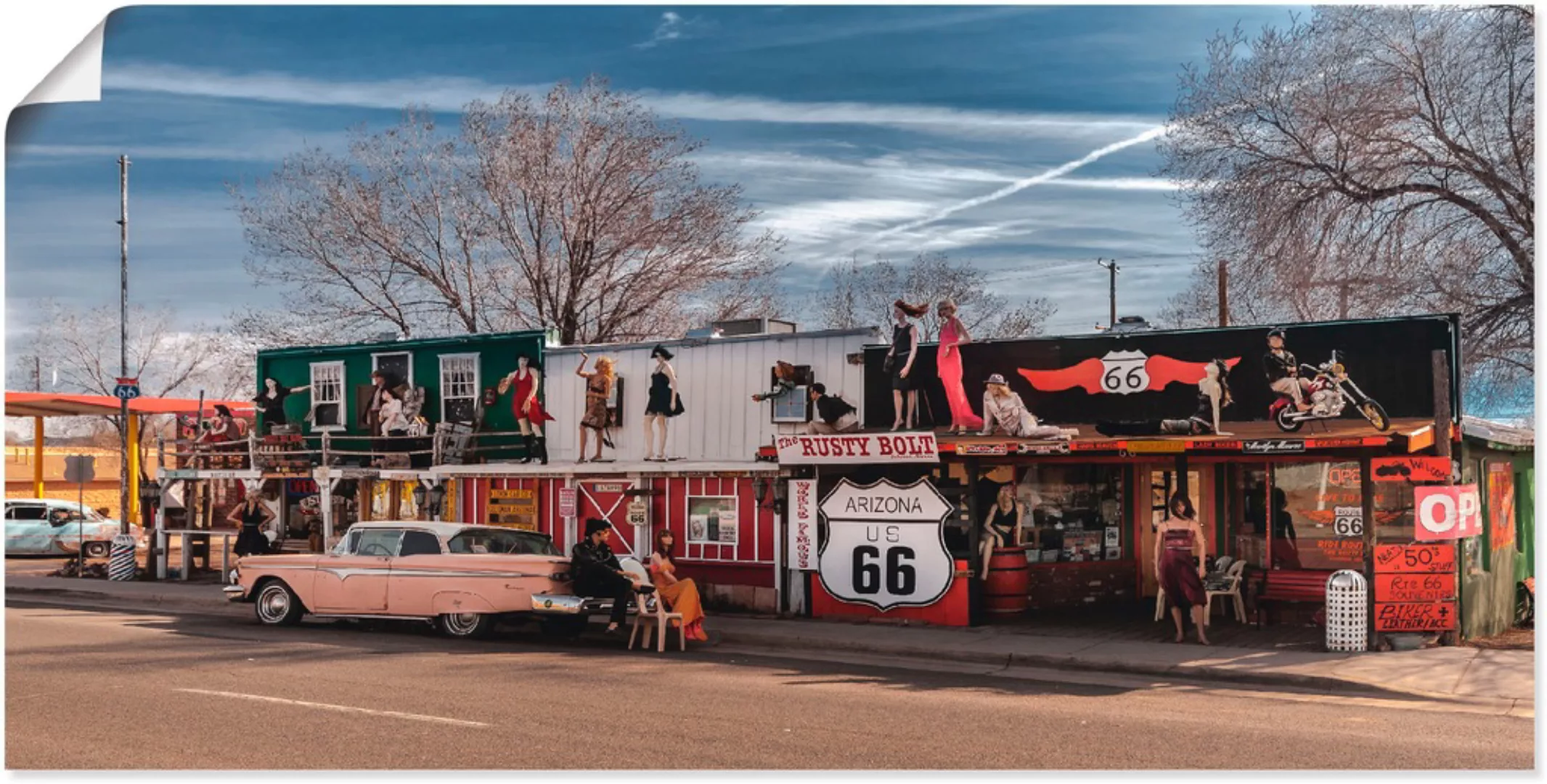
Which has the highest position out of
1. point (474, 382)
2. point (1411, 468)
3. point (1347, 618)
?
point (474, 382)

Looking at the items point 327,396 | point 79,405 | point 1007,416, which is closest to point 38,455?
point 79,405

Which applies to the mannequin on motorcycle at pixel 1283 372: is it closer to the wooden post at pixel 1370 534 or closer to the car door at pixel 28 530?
the wooden post at pixel 1370 534

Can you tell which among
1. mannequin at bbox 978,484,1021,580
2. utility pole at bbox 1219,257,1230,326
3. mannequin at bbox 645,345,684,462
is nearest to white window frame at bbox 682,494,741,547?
mannequin at bbox 645,345,684,462

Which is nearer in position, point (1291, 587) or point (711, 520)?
point (1291, 587)

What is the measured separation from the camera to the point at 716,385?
22.2 meters

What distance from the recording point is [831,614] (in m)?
19.9

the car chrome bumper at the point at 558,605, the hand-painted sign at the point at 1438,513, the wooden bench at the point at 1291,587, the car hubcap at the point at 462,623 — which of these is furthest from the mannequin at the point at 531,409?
the hand-painted sign at the point at 1438,513

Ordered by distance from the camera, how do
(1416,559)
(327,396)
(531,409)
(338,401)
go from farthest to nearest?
(327,396)
(338,401)
(531,409)
(1416,559)

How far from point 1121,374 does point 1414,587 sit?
4.32 metres

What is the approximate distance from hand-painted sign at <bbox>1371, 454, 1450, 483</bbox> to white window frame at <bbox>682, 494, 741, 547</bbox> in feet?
28.8

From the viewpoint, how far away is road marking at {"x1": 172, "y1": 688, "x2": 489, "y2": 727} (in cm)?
1120

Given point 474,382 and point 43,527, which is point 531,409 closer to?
point 474,382

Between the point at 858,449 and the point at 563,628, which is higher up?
the point at 858,449

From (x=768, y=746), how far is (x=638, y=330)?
29.0 m
